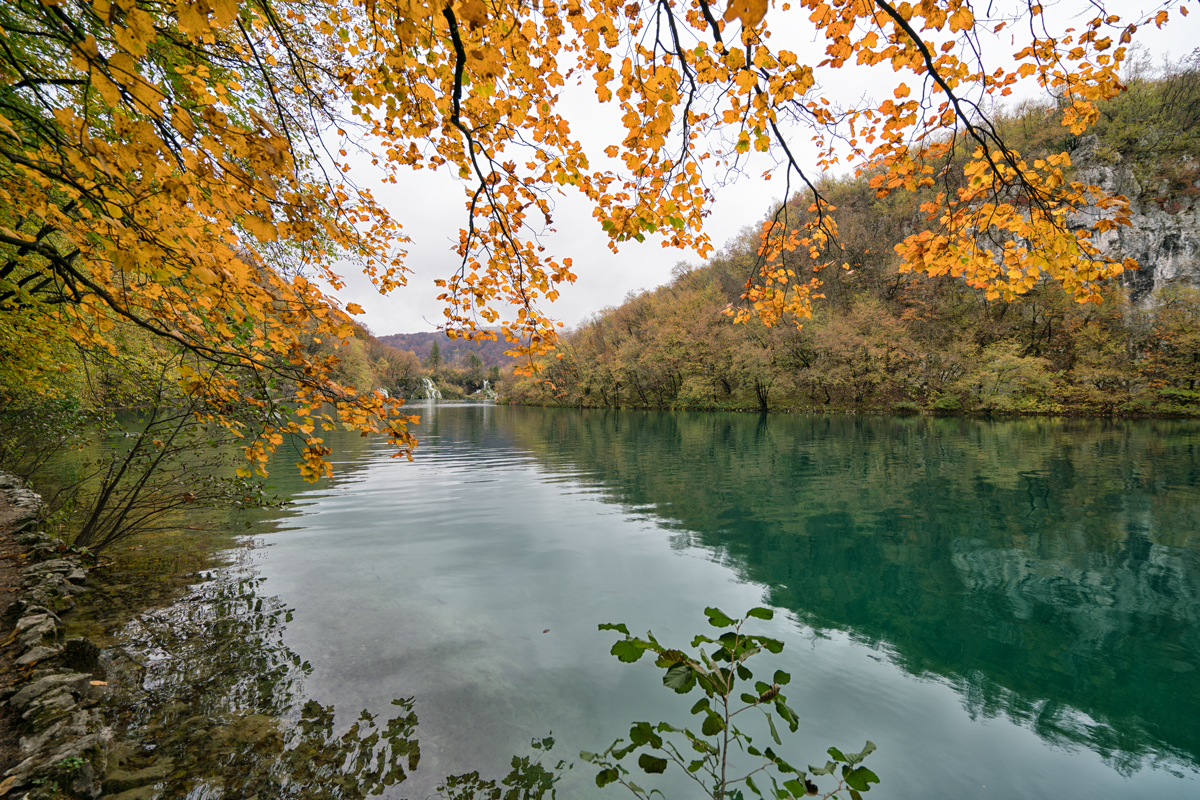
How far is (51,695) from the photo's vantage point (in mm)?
3209

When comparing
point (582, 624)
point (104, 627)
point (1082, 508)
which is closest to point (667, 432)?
point (1082, 508)

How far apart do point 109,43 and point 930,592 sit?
38.8 feet

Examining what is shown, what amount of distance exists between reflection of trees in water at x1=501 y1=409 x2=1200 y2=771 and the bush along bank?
669 centimetres

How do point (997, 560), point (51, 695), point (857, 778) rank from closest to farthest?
1. point (857, 778)
2. point (51, 695)
3. point (997, 560)

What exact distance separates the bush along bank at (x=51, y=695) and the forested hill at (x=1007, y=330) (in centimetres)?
3270

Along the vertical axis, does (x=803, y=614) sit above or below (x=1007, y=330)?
below

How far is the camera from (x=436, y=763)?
339 cm

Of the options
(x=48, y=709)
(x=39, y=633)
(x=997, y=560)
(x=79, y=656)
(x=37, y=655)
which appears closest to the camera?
(x=48, y=709)

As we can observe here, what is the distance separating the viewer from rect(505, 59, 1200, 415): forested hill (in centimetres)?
3462

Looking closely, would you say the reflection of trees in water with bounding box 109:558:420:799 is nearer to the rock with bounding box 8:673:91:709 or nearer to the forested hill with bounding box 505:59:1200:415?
the rock with bounding box 8:673:91:709

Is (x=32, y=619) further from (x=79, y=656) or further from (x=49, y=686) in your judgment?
(x=49, y=686)

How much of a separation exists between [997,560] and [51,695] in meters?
11.5

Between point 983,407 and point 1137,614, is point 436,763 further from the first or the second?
point 983,407

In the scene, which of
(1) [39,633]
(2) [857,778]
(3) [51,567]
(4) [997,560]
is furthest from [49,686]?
(4) [997,560]
